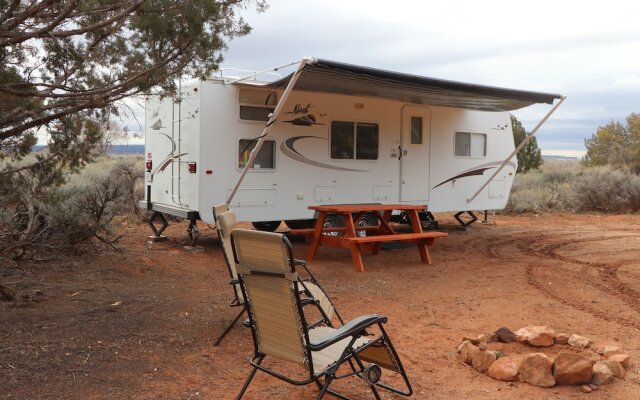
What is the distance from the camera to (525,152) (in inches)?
883

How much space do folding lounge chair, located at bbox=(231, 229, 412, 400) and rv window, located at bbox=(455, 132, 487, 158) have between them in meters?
8.18

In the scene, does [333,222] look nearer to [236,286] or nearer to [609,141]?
[236,286]

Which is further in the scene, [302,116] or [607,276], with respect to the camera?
[302,116]

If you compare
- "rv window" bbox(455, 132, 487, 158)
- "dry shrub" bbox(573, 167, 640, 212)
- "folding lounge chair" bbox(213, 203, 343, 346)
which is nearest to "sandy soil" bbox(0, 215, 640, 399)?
"folding lounge chair" bbox(213, 203, 343, 346)

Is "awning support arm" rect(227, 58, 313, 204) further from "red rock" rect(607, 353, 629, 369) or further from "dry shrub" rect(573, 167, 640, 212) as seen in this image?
"dry shrub" rect(573, 167, 640, 212)

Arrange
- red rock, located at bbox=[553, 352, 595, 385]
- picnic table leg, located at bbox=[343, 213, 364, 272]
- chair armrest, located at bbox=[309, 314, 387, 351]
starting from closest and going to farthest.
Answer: chair armrest, located at bbox=[309, 314, 387, 351] < red rock, located at bbox=[553, 352, 595, 385] < picnic table leg, located at bbox=[343, 213, 364, 272]

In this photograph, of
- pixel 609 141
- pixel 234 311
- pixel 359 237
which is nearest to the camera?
pixel 234 311

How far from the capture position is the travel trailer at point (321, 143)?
856 cm

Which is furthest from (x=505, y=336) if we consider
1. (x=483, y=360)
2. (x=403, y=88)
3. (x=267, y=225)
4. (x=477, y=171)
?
(x=477, y=171)

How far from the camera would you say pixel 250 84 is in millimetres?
8727

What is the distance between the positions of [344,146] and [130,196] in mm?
5561

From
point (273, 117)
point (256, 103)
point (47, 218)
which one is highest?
point (256, 103)

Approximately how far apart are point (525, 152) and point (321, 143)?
48.6 ft

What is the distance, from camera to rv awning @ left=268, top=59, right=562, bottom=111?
733 centimetres
